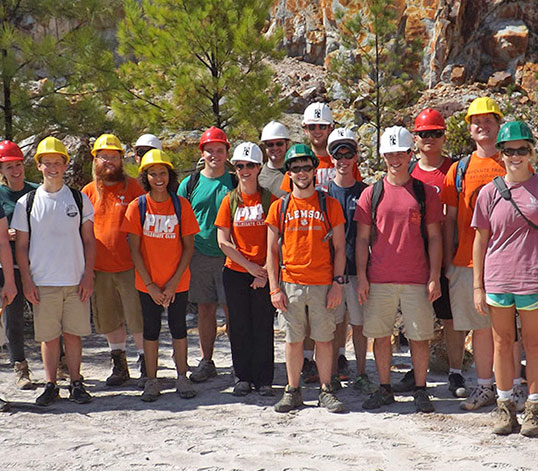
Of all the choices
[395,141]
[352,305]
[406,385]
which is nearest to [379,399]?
[406,385]

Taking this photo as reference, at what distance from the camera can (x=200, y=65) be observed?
1289 cm

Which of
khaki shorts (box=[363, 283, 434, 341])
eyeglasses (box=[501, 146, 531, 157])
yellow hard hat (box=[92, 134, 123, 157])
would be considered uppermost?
yellow hard hat (box=[92, 134, 123, 157])

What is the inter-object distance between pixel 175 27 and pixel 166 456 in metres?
10.3

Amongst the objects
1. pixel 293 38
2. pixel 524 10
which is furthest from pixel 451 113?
pixel 293 38

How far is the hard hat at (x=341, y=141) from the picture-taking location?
5562mm

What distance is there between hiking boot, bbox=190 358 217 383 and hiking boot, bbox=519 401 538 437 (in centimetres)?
293

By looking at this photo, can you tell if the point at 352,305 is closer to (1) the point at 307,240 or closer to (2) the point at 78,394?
(1) the point at 307,240

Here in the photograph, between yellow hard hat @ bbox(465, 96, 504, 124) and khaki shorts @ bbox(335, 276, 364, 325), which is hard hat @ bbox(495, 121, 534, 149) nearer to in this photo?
yellow hard hat @ bbox(465, 96, 504, 124)

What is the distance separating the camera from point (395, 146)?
16.6 feet

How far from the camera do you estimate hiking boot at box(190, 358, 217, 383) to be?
6.17m

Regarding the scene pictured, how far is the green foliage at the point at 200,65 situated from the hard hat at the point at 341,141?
7.41 m

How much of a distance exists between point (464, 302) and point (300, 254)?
4.52 feet

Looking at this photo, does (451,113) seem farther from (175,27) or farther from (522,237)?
(522,237)

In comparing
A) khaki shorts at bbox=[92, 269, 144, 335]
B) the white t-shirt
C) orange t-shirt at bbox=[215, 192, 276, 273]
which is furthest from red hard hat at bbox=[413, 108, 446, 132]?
the white t-shirt
